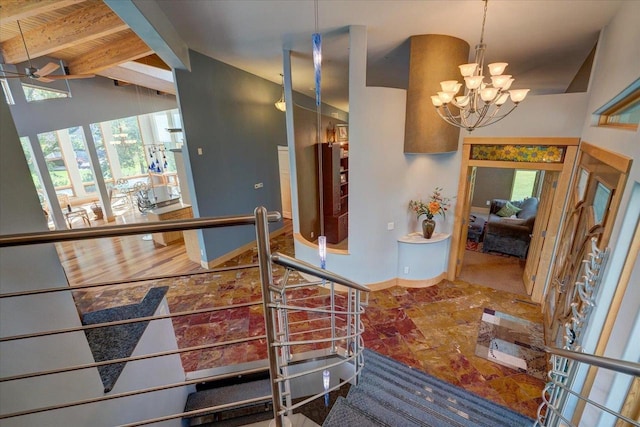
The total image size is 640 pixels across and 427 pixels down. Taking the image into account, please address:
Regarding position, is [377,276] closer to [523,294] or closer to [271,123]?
[523,294]

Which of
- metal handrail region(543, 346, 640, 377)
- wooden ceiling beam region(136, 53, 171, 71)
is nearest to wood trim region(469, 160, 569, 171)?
metal handrail region(543, 346, 640, 377)

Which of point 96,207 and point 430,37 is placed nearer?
point 430,37

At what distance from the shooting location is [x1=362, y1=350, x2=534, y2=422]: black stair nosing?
2.45 m

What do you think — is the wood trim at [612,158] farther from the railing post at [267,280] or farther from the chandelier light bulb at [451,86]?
the railing post at [267,280]

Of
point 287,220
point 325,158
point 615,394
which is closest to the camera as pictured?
point 615,394

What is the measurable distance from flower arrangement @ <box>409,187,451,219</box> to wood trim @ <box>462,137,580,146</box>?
88 cm

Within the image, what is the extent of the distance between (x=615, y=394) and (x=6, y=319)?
294 cm

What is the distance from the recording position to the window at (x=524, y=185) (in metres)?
8.41

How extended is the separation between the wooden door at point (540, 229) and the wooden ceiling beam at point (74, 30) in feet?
20.4

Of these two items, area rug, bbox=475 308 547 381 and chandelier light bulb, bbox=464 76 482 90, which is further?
area rug, bbox=475 308 547 381

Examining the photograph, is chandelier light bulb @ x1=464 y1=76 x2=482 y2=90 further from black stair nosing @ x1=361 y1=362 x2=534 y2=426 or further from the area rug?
the area rug

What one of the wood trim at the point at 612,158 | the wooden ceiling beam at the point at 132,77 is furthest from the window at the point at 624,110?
the wooden ceiling beam at the point at 132,77

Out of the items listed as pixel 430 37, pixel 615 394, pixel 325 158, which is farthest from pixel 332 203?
pixel 615 394

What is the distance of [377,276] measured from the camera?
448 cm
